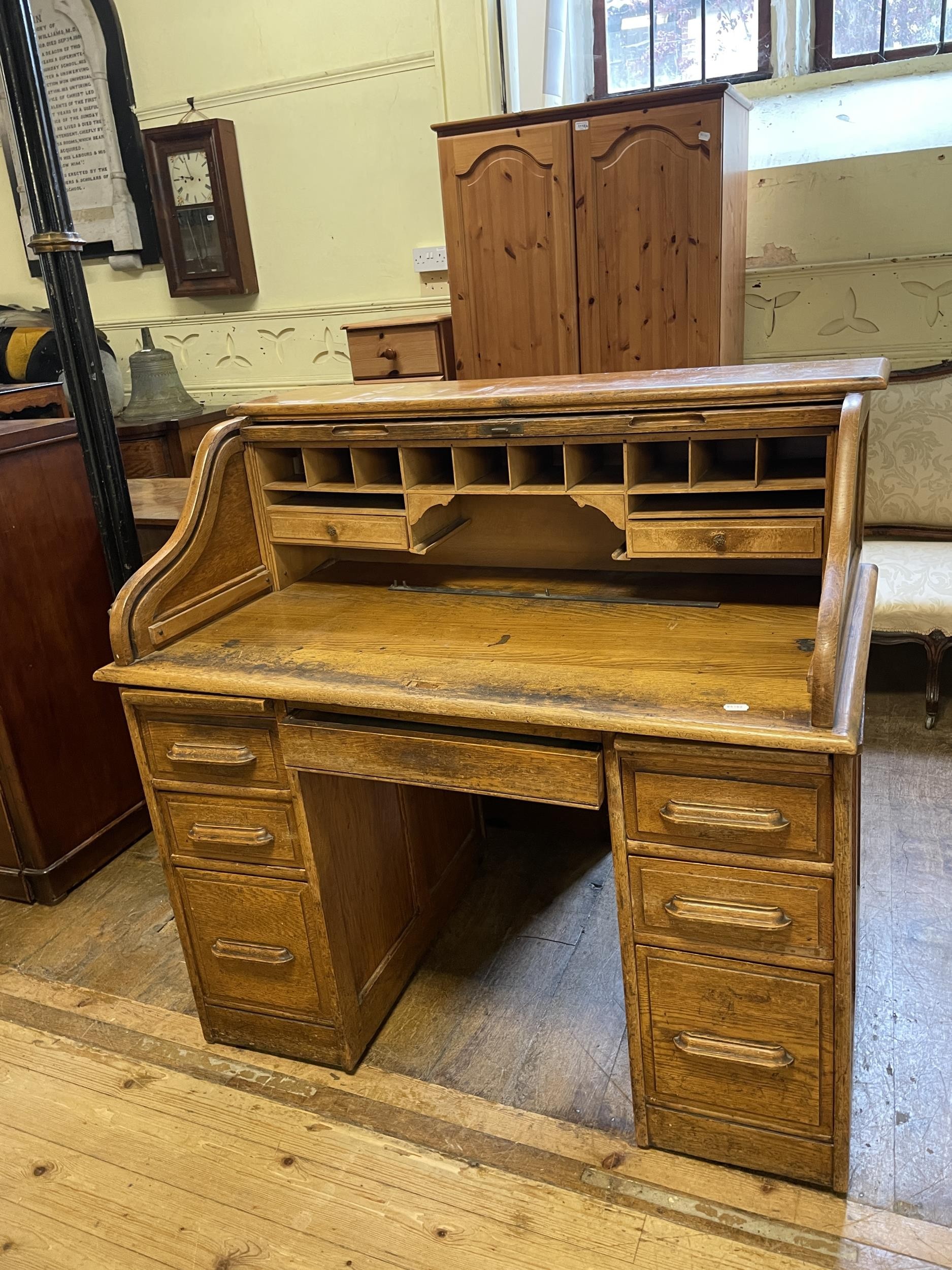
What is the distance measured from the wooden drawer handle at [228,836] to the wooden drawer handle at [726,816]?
771 mm

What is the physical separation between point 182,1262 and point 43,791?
4.42 ft

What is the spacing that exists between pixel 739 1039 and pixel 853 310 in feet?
10.1

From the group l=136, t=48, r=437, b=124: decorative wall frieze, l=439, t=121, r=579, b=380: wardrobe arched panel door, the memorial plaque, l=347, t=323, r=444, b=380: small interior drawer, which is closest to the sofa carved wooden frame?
l=439, t=121, r=579, b=380: wardrobe arched panel door

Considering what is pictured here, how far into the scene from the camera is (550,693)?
5.06 ft

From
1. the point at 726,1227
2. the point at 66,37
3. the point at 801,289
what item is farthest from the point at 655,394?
the point at 66,37


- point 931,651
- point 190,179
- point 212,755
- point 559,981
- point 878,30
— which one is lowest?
point 559,981

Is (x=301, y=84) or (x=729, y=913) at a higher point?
(x=301, y=84)

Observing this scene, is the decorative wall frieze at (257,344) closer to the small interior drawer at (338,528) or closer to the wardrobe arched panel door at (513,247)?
the wardrobe arched panel door at (513,247)

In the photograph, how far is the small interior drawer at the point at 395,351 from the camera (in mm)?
3770

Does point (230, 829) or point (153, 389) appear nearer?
point (230, 829)

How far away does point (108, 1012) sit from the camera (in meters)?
2.21

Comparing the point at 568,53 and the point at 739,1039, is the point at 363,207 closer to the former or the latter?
the point at 568,53

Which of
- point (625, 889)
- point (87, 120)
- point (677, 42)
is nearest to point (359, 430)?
point (625, 889)

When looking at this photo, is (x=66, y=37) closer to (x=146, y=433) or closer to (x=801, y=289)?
(x=146, y=433)
